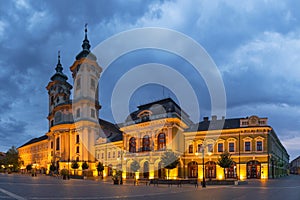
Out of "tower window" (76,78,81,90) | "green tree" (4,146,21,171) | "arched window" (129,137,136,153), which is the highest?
"tower window" (76,78,81,90)

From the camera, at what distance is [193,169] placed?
183 ft

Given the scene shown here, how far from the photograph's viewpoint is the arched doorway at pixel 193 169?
55.5 metres

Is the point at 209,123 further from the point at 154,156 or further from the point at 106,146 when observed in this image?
the point at 106,146

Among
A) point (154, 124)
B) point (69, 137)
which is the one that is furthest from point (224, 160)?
point (69, 137)

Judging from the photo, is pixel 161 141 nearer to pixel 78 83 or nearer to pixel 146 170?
pixel 146 170

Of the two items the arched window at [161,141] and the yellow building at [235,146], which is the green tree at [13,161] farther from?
the yellow building at [235,146]

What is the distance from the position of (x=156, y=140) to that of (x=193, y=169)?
339 inches

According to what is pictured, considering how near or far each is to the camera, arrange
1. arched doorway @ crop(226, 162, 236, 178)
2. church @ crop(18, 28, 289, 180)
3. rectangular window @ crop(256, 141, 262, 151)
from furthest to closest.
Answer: arched doorway @ crop(226, 162, 236, 178) → church @ crop(18, 28, 289, 180) → rectangular window @ crop(256, 141, 262, 151)

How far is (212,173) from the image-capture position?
177 feet

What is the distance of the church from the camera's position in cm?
5153

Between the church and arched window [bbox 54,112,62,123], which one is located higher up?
arched window [bbox 54,112,62,123]

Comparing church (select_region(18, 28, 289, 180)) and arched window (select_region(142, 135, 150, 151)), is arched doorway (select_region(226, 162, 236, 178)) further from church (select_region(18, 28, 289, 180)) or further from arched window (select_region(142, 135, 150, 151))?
arched window (select_region(142, 135, 150, 151))

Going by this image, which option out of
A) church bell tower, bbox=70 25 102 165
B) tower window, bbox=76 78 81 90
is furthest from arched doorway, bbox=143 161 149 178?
tower window, bbox=76 78 81 90

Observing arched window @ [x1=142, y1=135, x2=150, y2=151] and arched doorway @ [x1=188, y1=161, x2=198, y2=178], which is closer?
arched doorway @ [x1=188, y1=161, x2=198, y2=178]
